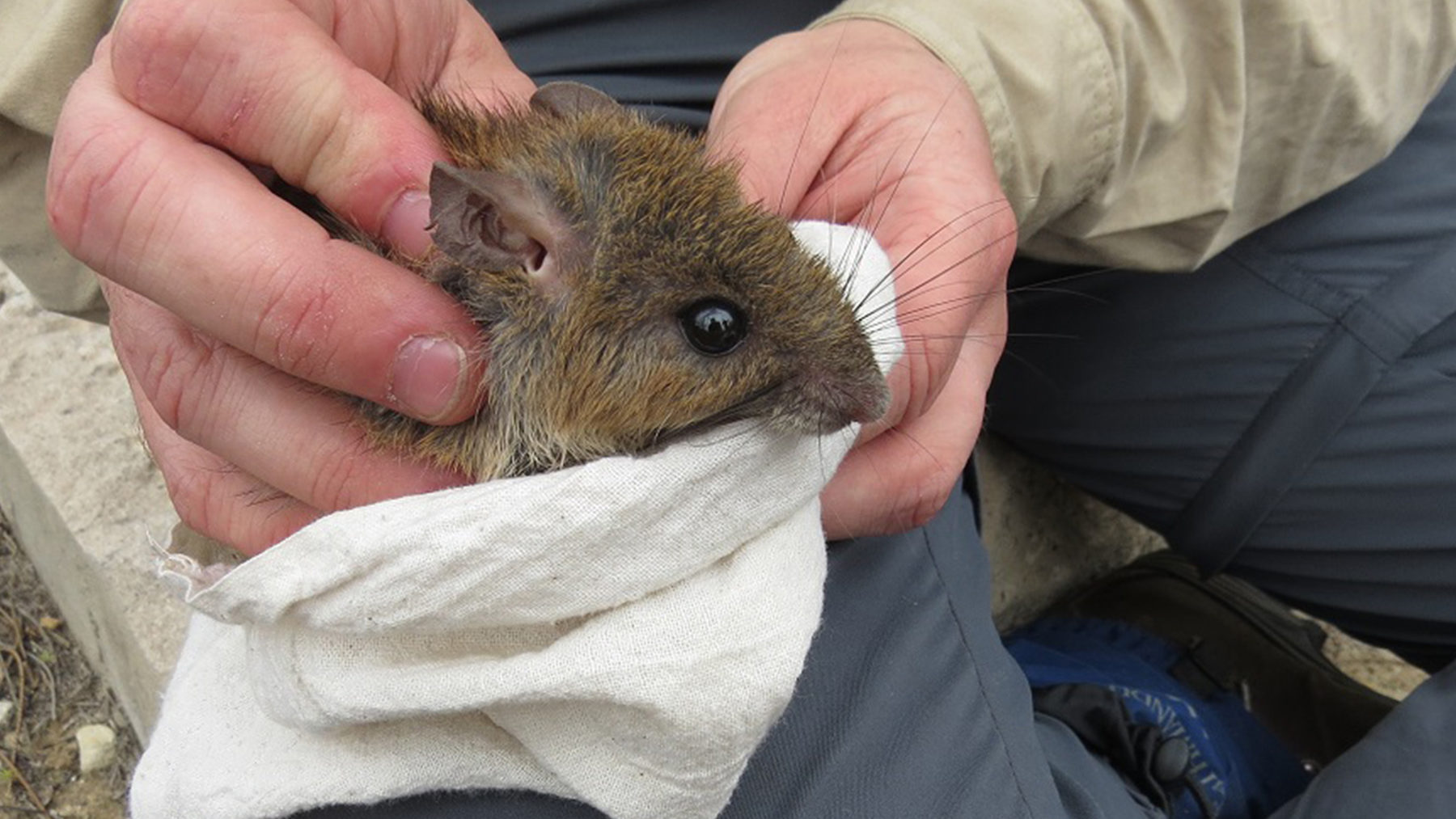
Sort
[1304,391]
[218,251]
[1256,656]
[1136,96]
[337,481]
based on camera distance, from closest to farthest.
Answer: [218,251] → [337,481] → [1136,96] → [1304,391] → [1256,656]

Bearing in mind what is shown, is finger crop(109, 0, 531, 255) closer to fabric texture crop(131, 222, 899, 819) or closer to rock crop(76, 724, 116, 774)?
fabric texture crop(131, 222, 899, 819)

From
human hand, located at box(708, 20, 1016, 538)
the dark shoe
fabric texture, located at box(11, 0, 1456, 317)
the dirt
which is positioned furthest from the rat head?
the dirt

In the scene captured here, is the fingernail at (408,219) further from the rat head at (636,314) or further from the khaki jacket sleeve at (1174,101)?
the khaki jacket sleeve at (1174,101)

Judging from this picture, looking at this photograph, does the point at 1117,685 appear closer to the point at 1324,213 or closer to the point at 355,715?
the point at 1324,213

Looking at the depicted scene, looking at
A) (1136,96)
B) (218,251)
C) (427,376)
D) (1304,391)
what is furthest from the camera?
(1304,391)

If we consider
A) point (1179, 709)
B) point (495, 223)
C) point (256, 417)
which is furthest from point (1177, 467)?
point (256, 417)

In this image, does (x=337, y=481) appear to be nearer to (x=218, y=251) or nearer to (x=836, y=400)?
(x=218, y=251)

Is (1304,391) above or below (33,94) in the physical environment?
below
